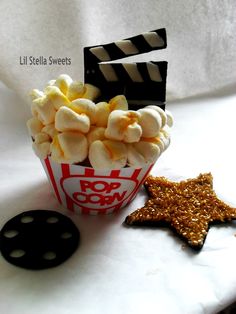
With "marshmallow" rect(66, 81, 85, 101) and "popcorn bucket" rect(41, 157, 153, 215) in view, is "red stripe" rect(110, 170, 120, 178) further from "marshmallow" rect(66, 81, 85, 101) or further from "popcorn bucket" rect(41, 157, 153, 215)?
"marshmallow" rect(66, 81, 85, 101)

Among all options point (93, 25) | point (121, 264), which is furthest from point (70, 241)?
point (93, 25)

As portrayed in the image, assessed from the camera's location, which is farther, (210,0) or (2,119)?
(210,0)

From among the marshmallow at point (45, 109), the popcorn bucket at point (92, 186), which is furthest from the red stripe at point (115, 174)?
the marshmallow at point (45, 109)

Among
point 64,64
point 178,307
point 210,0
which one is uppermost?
point 210,0

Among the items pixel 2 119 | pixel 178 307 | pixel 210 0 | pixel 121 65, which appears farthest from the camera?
pixel 210 0

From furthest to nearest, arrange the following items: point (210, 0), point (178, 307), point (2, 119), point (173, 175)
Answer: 1. point (210, 0)
2. point (2, 119)
3. point (173, 175)
4. point (178, 307)

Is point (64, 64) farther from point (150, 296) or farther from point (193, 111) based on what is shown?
point (150, 296)

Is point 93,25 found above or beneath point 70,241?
above
